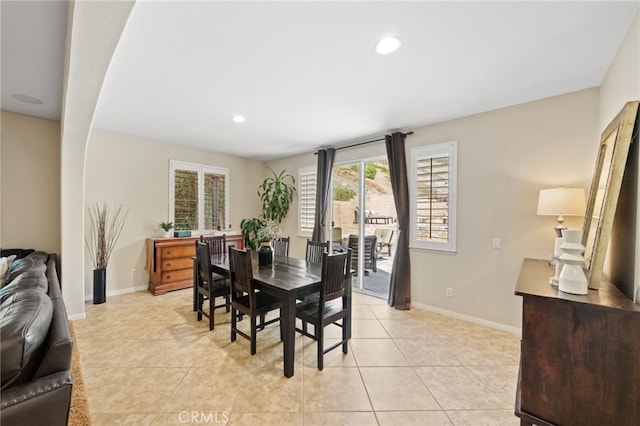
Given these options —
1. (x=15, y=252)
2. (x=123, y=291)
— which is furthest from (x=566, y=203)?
(x=15, y=252)

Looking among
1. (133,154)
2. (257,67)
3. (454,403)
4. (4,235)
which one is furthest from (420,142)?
(4,235)

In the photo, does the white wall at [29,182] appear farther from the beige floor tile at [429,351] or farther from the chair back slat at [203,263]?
the beige floor tile at [429,351]

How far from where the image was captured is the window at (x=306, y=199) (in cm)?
536

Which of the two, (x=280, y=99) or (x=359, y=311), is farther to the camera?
(x=359, y=311)

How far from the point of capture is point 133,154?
4.47 m

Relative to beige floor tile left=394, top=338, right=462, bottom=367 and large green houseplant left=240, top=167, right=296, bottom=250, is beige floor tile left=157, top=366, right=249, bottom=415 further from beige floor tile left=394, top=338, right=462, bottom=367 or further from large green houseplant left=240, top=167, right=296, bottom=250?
large green houseplant left=240, top=167, right=296, bottom=250

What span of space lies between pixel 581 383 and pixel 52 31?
12.9 feet

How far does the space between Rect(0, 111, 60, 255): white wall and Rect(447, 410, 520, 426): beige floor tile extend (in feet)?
16.6

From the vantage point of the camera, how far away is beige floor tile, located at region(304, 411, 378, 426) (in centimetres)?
174

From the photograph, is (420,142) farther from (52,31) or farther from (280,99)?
(52,31)

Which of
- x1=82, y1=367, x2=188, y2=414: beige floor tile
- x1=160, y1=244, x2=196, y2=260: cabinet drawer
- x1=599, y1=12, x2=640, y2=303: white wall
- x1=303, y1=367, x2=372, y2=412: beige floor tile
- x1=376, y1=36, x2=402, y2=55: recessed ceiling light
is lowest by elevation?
x1=82, y1=367, x2=188, y2=414: beige floor tile

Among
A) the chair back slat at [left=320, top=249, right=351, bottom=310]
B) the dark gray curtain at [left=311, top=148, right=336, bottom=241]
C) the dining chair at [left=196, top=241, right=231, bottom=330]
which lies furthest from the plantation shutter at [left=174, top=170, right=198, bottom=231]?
the chair back slat at [left=320, top=249, right=351, bottom=310]

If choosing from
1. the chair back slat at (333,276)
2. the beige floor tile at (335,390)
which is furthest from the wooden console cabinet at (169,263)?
the beige floor tile at (335,390)

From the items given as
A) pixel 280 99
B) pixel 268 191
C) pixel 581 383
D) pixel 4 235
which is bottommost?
pixel 581 383
